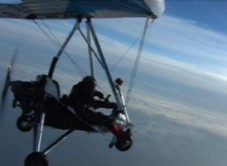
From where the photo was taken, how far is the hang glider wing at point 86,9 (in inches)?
654

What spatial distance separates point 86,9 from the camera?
58.4 ft

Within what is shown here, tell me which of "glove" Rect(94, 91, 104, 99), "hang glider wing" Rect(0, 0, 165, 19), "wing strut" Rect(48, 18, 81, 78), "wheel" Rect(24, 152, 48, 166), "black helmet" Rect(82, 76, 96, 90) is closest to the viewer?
"wheel" Rect(24, 152, 48, 166)

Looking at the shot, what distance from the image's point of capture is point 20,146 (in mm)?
124438

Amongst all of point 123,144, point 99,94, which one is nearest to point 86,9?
point 99,94

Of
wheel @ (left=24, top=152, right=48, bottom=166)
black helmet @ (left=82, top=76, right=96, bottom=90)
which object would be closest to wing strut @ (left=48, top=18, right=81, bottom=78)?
black helmet @ (left=82, top=76, right=96, bottom=90)

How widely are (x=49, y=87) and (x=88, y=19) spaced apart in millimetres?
2850

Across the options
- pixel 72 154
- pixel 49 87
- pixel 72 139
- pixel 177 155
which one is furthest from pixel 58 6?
pixel 177 155

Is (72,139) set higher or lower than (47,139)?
lower

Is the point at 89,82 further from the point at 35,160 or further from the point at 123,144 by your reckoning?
the point at 35,160

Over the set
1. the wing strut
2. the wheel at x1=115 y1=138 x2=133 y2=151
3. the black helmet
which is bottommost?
the wheel at x1=115 y1=138 x2=133 y2=151

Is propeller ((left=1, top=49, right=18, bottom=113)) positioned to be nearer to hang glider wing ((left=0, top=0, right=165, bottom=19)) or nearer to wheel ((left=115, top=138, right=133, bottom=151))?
hang glider wing ((left=0, top=0, right=165, bottom=19))

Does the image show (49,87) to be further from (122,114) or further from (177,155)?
(177,155)

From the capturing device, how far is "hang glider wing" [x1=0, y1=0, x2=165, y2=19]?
54.5ft

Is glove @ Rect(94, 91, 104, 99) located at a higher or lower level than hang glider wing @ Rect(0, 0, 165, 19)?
lower
